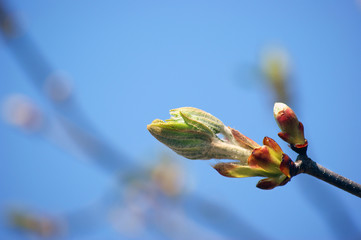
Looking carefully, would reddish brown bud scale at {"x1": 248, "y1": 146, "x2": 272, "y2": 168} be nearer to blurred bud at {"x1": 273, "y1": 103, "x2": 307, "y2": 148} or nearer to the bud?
the bud

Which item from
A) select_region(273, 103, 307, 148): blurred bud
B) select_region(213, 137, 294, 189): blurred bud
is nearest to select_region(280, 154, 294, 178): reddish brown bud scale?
select_region(213, 137, 294, 189): blurred bud

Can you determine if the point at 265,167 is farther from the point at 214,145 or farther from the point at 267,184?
the point at 214,145

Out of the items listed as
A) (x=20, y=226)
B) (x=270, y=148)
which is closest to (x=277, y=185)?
(x=270, y=148)

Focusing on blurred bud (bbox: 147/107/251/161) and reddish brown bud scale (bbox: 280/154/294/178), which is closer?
reddish brown bud scale (bbox: 280/154/294/178)

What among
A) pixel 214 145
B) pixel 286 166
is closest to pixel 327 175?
pixel 286 166

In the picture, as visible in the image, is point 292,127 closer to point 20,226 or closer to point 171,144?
point 171,144

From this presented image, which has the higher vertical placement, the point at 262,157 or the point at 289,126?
the point at 289,126

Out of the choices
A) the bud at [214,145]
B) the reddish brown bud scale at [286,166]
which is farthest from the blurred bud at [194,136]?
the reddish brown bud scale at [286,166]
